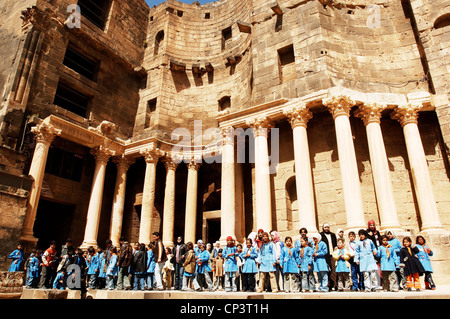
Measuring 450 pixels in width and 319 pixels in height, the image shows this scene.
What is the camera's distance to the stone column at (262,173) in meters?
13.1

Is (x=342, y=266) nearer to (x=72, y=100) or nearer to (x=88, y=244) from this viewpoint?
(x=88, y=244)

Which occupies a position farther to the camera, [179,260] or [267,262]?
[179,260]

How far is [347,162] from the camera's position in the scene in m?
12.3

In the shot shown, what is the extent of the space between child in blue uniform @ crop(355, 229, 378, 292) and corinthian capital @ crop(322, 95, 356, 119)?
616 centimetres

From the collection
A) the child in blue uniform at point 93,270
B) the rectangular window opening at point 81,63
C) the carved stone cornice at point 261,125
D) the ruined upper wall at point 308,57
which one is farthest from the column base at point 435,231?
the rectangular window opening at point 81,63

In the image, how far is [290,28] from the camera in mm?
16156

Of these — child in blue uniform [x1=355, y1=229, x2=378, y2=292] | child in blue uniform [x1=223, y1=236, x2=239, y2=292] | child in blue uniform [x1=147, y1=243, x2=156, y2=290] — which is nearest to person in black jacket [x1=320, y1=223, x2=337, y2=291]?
child in blue uniform [x1=355, y1=229, x2=378, y2=292]

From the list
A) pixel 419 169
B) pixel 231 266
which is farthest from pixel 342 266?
pixel 419 169

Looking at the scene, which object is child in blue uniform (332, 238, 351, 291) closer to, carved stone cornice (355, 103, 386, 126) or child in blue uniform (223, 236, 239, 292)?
child in blue uniform (223, 236, 239, 292)

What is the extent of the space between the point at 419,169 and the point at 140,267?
440 inches

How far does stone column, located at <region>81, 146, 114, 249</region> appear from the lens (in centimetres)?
1670

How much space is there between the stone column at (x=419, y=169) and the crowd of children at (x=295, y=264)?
287cm

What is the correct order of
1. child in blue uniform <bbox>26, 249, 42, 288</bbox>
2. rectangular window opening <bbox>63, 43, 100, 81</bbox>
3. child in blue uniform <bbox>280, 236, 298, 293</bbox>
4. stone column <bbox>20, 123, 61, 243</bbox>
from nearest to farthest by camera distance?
1. child in blue uniform <bbox>280, 236, 298, 293</bbox>
2. child in blue uniform <bbox>26, 249, 42, 288</bbox>
3. stone column <bbox>20, 123, 61, 243</bbox>
4. rectangular window opening <bbox>63, 43, 100, 81</bbox>

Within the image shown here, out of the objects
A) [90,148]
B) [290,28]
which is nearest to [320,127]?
[290,28]
